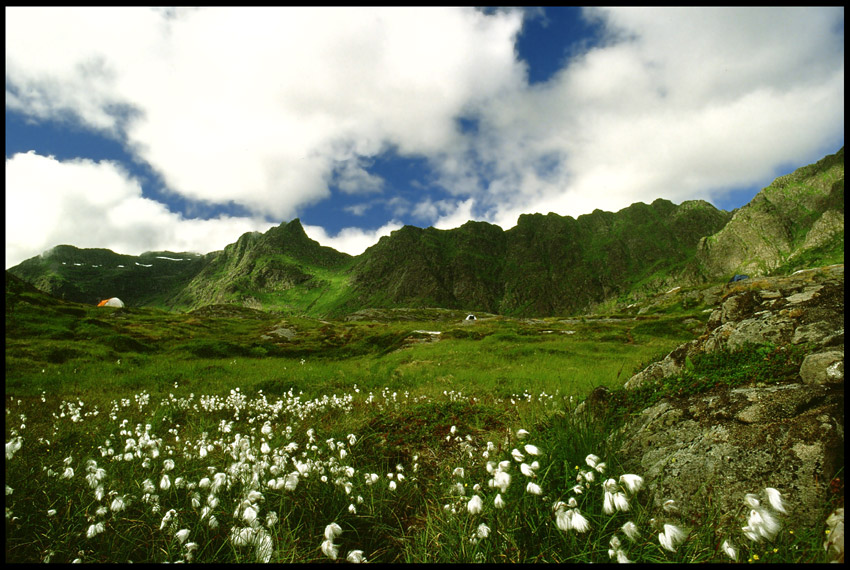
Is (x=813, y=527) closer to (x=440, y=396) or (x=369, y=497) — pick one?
(x=369, y=497)

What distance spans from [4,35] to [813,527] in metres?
9.29

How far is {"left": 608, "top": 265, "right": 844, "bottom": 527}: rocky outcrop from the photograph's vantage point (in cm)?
361

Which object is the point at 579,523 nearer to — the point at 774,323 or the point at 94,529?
the point at 94,529

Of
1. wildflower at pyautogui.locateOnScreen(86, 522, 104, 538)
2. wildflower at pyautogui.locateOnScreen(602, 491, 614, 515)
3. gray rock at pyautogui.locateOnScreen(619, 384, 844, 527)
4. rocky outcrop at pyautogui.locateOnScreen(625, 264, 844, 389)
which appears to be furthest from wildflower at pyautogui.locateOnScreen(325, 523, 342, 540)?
rocky outcrop at pyautogui.locateOnScreen(625, 264, 844, 389)

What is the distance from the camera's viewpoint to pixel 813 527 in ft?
10.6

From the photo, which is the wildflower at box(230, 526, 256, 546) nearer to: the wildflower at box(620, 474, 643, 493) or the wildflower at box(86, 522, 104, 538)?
the wildflower at box(86, 522, 104, 538)

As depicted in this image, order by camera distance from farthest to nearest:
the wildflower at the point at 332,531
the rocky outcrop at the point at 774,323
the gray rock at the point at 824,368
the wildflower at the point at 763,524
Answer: the rocky outcrop at the point at 774,323
the gray rock at the point at 824,368
the wildflower at the point at 332,531
the wildflower at the point at 763,524

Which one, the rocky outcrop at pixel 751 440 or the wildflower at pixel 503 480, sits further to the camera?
the rocky outcrop at pixel 751 440

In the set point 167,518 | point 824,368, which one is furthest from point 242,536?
point 824,368

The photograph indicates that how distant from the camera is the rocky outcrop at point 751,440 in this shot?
11.8ft

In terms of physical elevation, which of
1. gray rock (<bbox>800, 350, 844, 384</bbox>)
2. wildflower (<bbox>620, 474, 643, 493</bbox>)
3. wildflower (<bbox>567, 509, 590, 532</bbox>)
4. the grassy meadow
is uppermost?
gray rock (<bbox>800, 350, 844, 384</bbox>)

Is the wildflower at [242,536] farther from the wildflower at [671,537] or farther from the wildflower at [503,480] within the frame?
the wildflower at [671,537]

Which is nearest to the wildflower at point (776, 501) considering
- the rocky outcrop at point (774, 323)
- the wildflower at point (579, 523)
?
the wildflower at point (579, 523)

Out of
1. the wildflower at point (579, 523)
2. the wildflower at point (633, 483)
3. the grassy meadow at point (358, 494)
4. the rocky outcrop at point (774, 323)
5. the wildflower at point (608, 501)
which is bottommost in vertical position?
the grassy meadow at point (358, 494)
